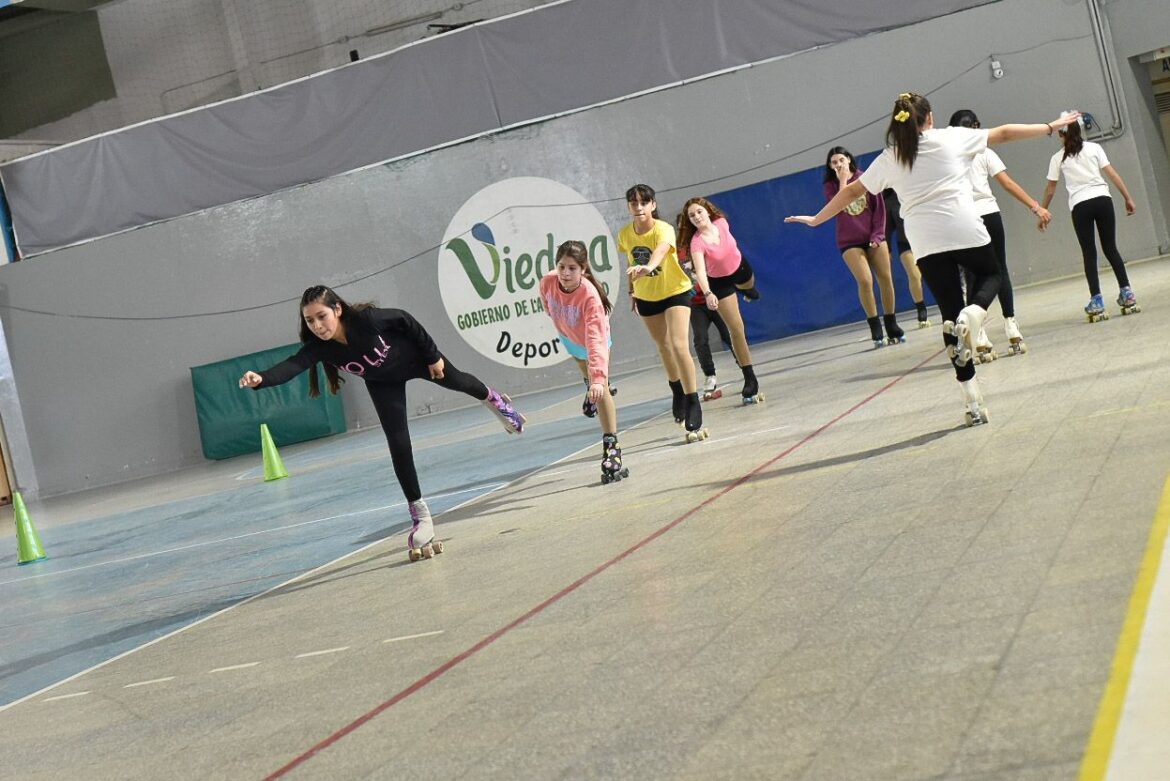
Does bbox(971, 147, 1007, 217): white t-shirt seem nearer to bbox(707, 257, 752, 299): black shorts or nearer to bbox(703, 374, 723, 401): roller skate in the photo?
bbox(707, 257, 752, 299): black shorts

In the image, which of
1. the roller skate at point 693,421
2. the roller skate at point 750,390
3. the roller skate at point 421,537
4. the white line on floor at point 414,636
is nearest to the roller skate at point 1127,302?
the roller skate at point 750,390

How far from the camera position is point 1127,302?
10016 millimetres

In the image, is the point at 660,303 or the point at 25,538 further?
the point at 25,538

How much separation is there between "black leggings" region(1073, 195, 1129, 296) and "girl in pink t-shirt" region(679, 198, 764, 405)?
2718 mm

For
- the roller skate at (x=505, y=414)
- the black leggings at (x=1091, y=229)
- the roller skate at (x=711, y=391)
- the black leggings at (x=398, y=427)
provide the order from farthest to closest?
the roller skate at (x=711, y=391) < the black leggings at (x=1091, y=229) < the roller skate at (x=505, y=414) < the black leggings at (x=398, y=427)

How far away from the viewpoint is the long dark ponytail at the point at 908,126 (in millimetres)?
6781

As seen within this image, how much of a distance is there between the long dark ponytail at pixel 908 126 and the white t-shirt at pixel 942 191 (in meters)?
0.05

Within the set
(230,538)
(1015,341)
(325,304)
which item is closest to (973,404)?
(1015,341)

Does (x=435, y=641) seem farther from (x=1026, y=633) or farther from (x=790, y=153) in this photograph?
(x=790, y=153)

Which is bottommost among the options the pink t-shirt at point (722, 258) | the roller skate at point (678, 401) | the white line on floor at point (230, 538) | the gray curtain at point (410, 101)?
the white line on floor at point (230, 538)

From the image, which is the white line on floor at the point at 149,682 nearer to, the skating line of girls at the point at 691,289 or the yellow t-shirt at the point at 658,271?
the skating line of girls at the point at 691,289

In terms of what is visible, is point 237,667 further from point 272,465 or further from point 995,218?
point 272,465

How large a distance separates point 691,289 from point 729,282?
1.56 metres

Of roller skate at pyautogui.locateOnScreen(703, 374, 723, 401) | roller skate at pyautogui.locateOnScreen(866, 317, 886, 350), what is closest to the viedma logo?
roller skate at pyautogui.locateOnScreen(866, 317, 886, 350)
